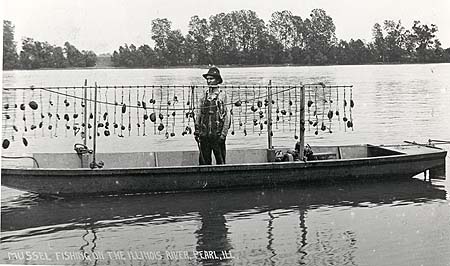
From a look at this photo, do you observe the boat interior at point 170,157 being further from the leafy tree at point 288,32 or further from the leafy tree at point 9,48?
the leafy tree at point 9,48

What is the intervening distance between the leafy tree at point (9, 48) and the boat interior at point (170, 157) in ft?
9.24

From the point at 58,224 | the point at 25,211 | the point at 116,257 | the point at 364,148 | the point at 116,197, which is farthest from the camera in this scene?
the point at 364,148

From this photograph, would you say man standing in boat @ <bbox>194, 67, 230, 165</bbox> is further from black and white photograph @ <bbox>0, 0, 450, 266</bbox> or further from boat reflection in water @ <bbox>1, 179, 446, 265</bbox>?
boat reflection in water @ <bbox>1, 179, 446, 265</bbox>

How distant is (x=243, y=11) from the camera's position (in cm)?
774

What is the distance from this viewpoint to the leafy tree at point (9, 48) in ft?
21.2

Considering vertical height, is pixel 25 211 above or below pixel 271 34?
below

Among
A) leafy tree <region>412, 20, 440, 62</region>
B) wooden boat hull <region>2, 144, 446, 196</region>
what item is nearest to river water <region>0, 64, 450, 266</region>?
wooden boat hull <region>2, 144, 446, 196</region>

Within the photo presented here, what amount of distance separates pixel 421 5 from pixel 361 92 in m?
15.7

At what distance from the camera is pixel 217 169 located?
9453mm

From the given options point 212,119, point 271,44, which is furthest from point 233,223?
point 271,44

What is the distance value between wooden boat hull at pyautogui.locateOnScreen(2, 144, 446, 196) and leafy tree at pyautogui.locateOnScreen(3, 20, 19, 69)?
2.27 meters

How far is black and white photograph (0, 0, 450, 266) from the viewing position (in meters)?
6.90

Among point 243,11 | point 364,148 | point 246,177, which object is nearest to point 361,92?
point 364,148

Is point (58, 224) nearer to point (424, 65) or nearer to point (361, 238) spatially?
point (361, 238)
